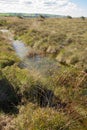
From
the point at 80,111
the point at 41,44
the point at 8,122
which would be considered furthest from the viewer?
the point at 41,44

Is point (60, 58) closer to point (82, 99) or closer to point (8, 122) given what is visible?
point (82, 99)

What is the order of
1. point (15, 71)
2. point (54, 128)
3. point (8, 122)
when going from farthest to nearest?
point (15, 71)
point (8, 122)
point (54, 128)

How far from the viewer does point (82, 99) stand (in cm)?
1320

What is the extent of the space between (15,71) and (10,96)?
222 cm

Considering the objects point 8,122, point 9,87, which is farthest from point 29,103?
point 9,87

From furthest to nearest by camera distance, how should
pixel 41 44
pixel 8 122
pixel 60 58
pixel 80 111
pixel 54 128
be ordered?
pixel 41 44 < pixel 60 58 < pixel 80 111 < pixel 8 122 < pixel 54 128

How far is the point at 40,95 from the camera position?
559 inches

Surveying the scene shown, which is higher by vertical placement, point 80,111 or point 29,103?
point 29,103

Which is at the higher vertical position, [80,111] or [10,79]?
[10,79]

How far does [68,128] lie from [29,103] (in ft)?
8.34

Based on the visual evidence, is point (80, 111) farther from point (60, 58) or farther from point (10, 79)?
point (60, 58)

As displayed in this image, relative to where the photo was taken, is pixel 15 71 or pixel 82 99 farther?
pixel 15 71

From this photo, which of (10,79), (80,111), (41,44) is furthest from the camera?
(41,44)

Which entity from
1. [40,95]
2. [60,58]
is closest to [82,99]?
[40,95]
